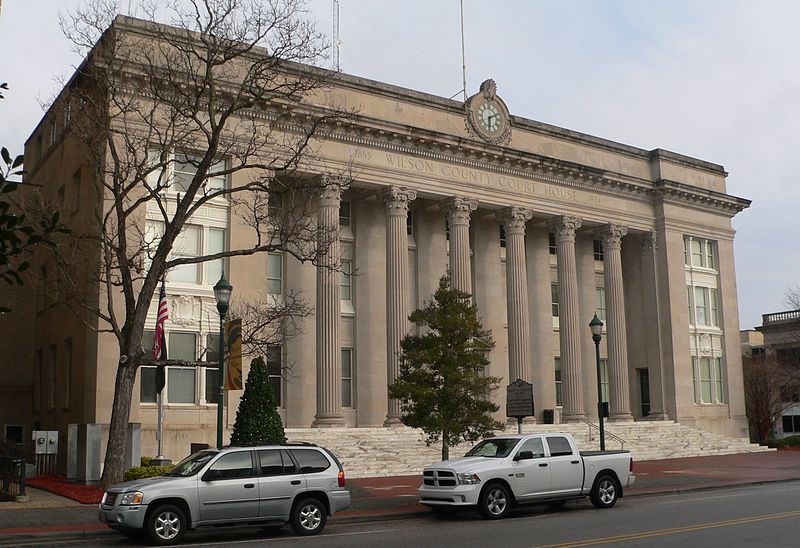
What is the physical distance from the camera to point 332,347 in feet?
116

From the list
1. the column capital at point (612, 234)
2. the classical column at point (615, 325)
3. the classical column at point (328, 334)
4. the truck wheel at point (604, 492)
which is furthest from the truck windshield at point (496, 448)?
the column capital at point (612, 234)

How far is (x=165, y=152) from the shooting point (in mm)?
23016

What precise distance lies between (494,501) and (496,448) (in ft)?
5.15

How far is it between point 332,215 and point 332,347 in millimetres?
5644

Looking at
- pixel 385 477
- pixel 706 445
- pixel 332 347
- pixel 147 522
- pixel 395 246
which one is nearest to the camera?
pixel 147 522

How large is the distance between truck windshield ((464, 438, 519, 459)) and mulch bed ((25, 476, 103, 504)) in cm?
978

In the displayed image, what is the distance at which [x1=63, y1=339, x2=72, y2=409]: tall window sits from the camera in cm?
3321

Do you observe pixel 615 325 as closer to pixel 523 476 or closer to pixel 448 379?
pixel 448 379

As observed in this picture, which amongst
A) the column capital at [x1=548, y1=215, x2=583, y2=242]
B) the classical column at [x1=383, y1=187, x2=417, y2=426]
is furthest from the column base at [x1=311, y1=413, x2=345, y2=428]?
the column capital at [x1=548, y1=215, x2=583, y2=242]

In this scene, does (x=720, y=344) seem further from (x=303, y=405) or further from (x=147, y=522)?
(x=147, y=522)

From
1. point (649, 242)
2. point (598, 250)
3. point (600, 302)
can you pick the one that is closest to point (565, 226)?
point (598, 250)

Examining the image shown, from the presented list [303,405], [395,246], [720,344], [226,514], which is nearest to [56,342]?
[303,405]

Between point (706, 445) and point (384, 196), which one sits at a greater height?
point (384, 196)

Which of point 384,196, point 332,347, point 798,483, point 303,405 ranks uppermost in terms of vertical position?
point 384,196
